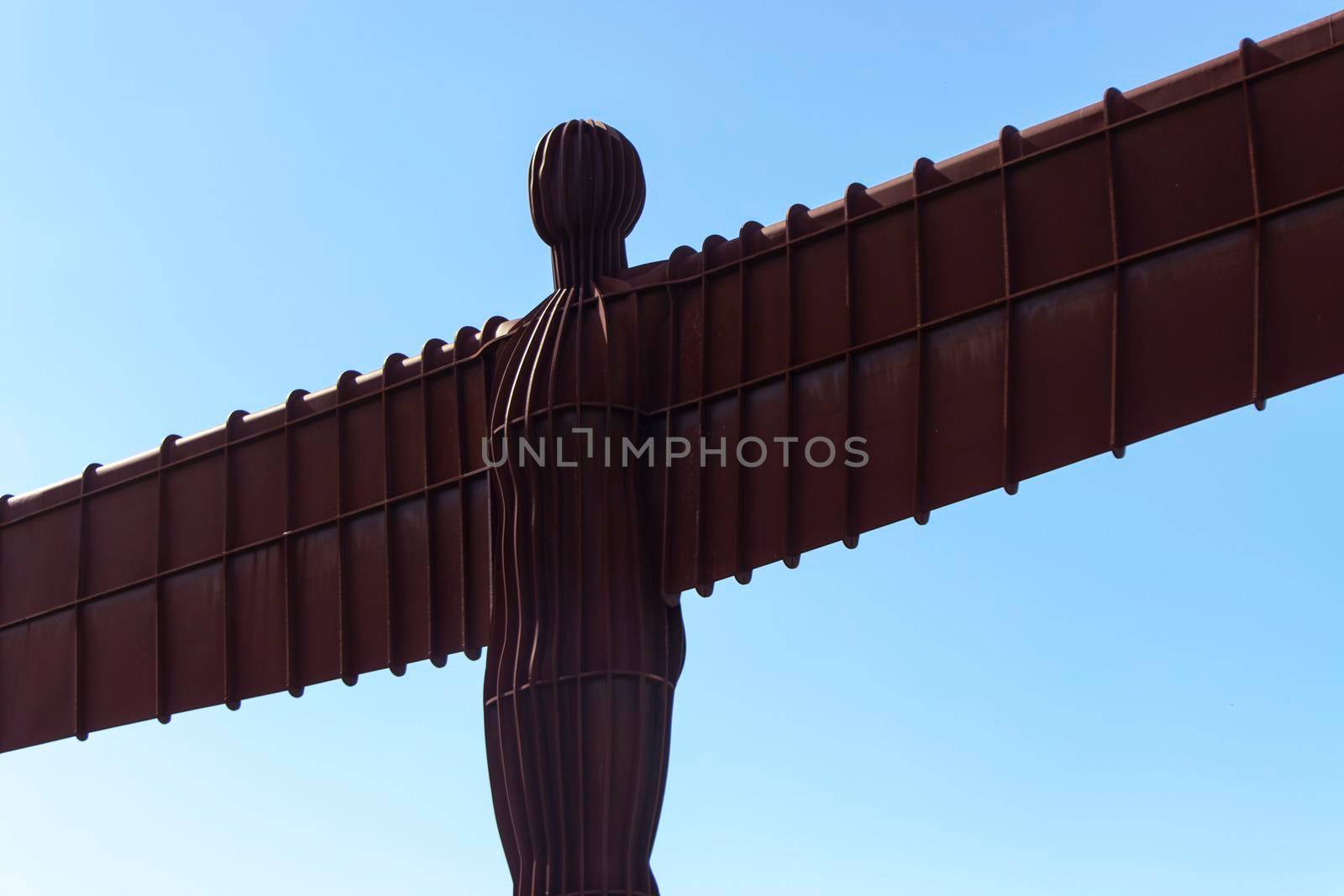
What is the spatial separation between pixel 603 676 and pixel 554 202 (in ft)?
11.8

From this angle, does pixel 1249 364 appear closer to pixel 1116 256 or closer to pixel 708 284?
pixel 1116 256

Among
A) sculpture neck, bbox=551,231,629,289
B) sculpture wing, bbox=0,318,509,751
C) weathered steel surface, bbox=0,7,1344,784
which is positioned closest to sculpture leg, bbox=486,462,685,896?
weathered steel surface, bbox=0,7,1344,784

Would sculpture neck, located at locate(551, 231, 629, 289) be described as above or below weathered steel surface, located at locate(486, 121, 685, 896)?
above

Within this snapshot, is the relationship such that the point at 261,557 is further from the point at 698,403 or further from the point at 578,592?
the point at 698,403

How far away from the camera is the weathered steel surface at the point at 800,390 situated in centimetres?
1107

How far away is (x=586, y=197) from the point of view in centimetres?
1341

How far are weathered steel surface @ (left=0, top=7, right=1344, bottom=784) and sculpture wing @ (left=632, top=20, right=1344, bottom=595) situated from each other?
2 centimetres

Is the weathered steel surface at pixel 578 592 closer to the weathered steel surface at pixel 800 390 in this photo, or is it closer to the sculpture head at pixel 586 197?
the sculpture head at pixel 586 197

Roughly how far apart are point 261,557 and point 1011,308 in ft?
21.4

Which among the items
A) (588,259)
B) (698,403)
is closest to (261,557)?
(588,259)

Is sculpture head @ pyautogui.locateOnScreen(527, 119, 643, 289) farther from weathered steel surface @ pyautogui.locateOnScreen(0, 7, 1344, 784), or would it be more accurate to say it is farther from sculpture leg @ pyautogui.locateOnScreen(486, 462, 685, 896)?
sculpture leg @ pyautogui.locateOnScreen(486, 462, 685, 896)

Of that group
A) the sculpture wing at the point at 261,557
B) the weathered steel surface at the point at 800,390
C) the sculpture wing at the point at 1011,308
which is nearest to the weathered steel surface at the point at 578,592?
the weathered steel surface at the point at 800,390

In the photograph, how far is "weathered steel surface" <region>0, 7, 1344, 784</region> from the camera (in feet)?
36.3

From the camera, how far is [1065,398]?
11531 mm
